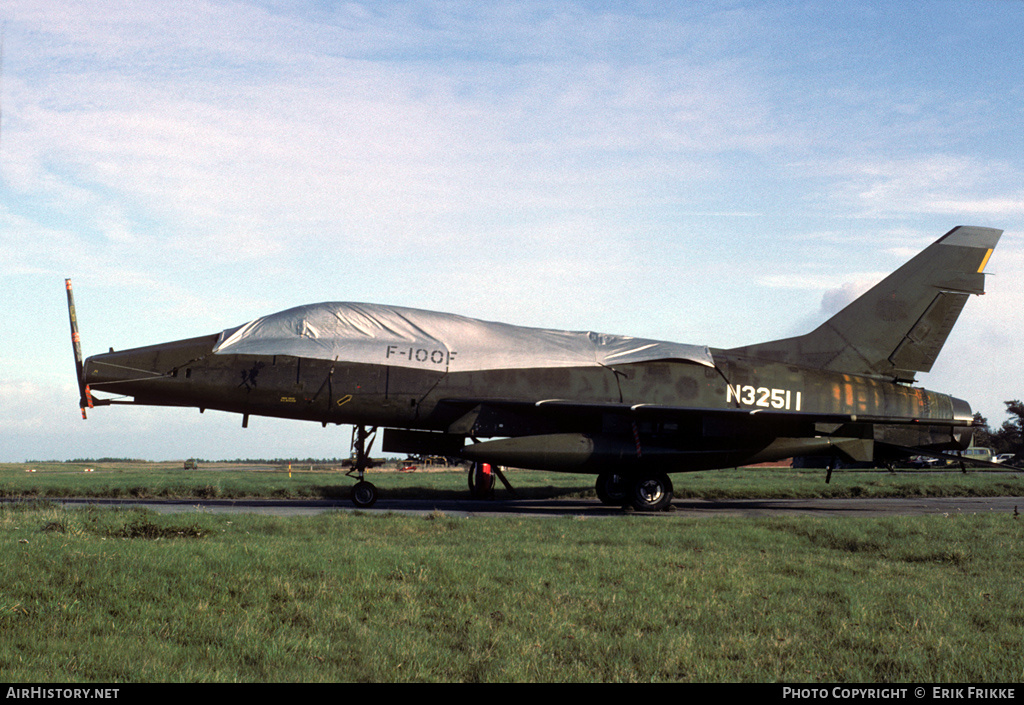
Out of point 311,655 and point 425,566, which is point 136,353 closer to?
point 425,566

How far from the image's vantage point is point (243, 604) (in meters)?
7.91

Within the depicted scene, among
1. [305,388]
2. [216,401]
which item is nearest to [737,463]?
[305,388]

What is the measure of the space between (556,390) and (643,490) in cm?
341

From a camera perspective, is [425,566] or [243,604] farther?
[425,566]

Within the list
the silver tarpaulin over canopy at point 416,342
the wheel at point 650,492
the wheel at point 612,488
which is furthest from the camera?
the wheel at point 612,488

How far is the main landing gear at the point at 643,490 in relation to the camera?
20.1 metres

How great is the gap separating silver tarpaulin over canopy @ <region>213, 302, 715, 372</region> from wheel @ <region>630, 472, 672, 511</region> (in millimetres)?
3129

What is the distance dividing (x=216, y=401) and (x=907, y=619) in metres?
15.5

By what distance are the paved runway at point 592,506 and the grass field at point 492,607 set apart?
6312 mm

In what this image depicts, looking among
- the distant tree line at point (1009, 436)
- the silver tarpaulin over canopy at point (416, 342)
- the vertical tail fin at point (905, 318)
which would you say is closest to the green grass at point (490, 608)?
the silver tarpaulin over canopy at point (416, 342)

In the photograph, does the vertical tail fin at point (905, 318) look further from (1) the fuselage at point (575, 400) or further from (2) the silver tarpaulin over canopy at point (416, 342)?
(2) the silver tarpaulin over canopy at point (416, 342)

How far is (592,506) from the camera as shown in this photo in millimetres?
22453

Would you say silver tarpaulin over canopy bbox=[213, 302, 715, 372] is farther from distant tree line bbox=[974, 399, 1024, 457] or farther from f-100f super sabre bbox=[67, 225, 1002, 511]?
distant tree line bbox=[974, 399, 1024, 457]
